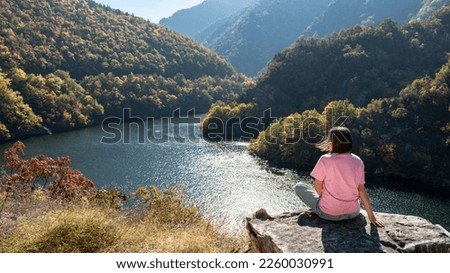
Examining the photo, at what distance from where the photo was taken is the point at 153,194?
3191 cm

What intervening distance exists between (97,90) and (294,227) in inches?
5687

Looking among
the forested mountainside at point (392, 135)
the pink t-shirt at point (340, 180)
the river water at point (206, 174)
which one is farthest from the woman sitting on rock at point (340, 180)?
the forested mountainside at point (392, 135)

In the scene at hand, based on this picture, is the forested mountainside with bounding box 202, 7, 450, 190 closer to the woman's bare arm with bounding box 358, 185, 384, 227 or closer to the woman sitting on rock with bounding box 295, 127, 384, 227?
the woman's bare arm with bounding box 358, 185, 384, 227

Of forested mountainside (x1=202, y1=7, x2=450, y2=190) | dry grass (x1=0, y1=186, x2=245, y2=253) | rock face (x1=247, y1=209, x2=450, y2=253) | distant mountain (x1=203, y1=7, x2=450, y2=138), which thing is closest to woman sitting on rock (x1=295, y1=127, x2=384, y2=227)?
rock face (x1=247, y1=209, x2=450, y2=253)

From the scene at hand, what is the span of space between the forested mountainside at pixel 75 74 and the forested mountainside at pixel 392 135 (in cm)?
6036

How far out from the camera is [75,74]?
156m

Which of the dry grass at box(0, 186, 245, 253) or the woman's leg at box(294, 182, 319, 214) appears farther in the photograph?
the woman's leg at box(294, 182, 319, 214)

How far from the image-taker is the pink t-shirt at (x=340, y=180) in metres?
8.70

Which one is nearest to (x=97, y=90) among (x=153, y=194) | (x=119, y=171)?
(x=119, y=171)

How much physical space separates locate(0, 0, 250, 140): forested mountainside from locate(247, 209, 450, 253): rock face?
3803 inches

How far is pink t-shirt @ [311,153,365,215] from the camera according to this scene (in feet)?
28.6

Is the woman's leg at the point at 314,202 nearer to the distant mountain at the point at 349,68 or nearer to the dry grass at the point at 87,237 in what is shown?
the dry grass at the point at 87,237

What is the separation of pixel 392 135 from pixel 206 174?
34.7 meters

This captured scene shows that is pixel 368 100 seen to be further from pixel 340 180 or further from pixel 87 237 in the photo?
pixel 87 237
